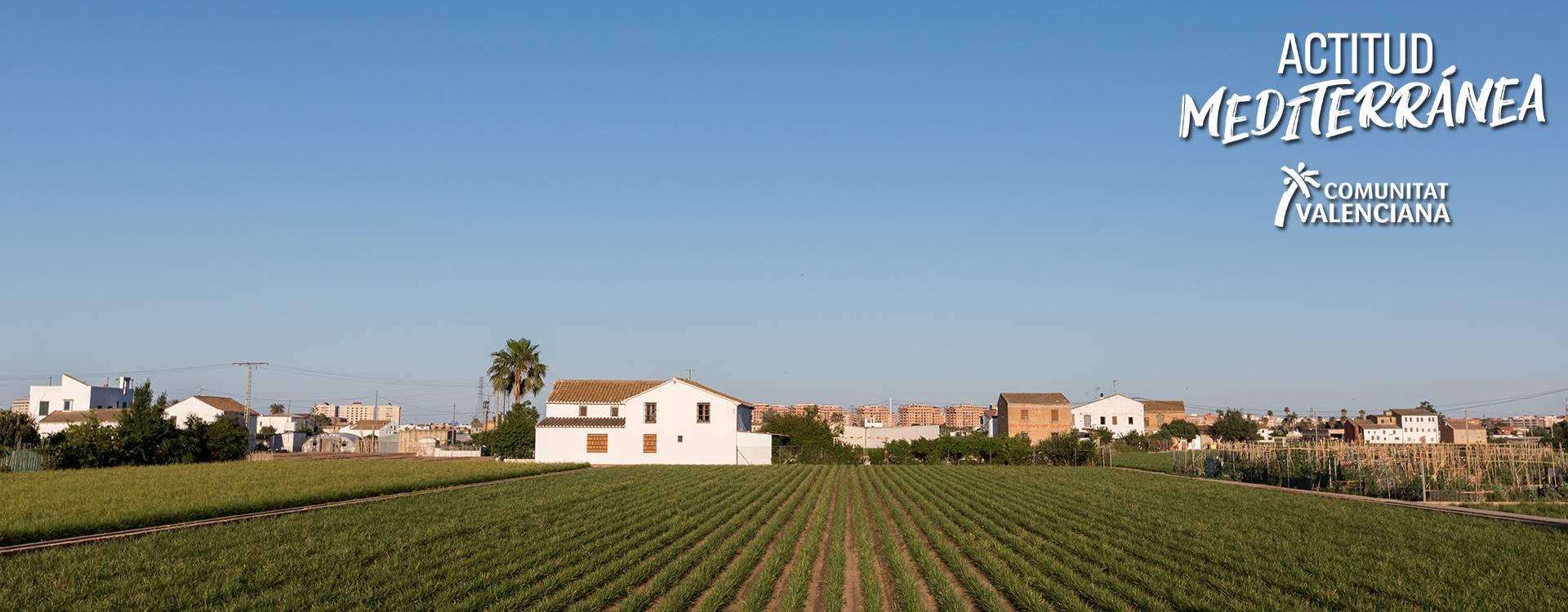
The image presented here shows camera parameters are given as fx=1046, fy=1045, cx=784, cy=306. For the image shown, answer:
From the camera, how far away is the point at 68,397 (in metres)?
115

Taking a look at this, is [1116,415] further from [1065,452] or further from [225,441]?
[225,441]

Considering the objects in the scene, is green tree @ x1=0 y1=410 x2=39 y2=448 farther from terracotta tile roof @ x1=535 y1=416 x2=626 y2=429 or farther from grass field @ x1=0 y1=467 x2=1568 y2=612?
grass field @ x1=0 y1=467 x2=1568 y2=612

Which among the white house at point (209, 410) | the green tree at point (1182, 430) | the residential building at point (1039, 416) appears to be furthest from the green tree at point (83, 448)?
the green tree at point (1182, 430)

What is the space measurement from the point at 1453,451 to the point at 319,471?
176 ft

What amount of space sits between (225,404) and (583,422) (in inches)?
2593

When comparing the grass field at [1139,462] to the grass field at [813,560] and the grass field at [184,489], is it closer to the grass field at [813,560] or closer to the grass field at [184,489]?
the grass field at [813,560]

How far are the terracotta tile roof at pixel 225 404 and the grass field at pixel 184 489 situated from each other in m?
51.3

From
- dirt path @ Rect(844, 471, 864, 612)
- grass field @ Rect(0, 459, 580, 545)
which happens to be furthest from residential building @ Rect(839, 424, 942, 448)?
dirt path @ Rect(844, 471, 864, 612)

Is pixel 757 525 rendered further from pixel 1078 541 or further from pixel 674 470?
pixel 674 470

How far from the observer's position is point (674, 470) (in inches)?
2312

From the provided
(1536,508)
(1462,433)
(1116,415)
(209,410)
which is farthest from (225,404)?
(1462,433)

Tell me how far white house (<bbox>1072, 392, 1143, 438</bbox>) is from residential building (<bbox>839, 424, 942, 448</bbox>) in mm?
27599

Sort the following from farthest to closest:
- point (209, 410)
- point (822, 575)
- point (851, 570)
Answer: point (209, 410) → point (851, 570) → point (822, 575)

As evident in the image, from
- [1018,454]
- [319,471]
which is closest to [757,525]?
[319,471]
